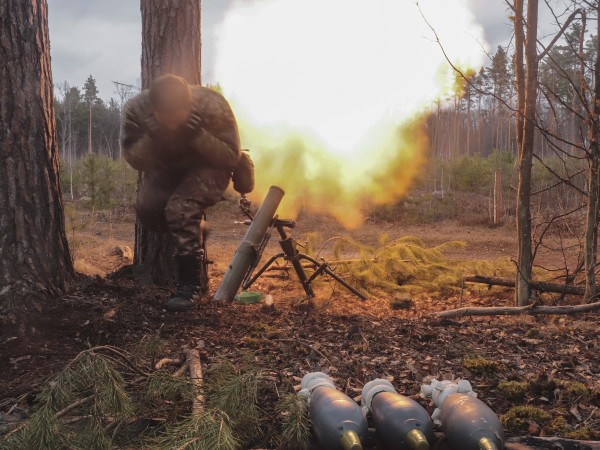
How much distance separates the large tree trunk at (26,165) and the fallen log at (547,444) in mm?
3238

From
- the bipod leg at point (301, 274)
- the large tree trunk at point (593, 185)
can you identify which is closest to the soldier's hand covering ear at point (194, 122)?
the bipod leg at point (301, 274)

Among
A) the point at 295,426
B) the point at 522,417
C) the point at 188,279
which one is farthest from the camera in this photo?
the point at 188,279

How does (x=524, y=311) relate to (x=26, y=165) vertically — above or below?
below

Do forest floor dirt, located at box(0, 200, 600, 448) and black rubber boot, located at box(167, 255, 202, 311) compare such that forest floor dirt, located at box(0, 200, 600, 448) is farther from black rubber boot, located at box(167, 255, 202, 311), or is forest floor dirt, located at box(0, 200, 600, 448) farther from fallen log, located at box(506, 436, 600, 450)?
fallen log, located at box(506, 436, 600, 450)

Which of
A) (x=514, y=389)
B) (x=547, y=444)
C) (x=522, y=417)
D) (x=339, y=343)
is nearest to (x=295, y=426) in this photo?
(x=547, y=444)

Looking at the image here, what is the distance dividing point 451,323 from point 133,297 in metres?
2.85

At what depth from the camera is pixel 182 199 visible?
4680 mm

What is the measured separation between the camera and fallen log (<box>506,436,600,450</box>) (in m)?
2.15

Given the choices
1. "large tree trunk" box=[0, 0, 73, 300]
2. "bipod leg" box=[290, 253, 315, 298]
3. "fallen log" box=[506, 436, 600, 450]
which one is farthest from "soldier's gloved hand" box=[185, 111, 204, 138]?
"fallen log" box=[506, 436, 600, 450]

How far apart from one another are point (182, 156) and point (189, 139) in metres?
0.29

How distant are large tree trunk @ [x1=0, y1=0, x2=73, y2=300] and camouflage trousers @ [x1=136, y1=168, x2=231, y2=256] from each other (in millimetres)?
947

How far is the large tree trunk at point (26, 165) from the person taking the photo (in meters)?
3.78

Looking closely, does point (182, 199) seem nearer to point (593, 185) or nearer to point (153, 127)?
point (153, 127)

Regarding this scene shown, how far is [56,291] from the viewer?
396 cm
